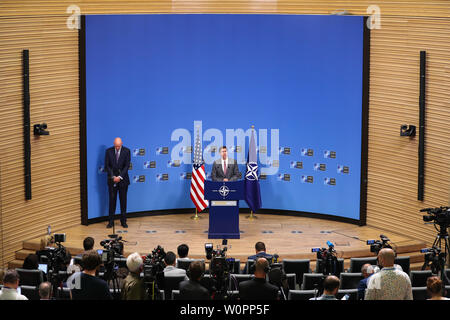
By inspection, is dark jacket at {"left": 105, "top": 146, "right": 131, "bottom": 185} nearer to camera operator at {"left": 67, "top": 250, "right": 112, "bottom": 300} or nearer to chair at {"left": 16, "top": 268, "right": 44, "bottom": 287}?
chair at {"left": 16, "top": 268, "right": 44, "bottom": 287}

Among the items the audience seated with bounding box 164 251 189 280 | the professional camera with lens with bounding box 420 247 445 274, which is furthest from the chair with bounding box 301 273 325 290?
the audience seated with bounding box 164 251 189 280

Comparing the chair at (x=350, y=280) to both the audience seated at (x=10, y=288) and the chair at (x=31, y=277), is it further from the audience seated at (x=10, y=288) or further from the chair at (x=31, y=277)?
the audience seated at (x=10, y=288)

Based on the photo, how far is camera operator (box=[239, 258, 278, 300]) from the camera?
5.61 meters

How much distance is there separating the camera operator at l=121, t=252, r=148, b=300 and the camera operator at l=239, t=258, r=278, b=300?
862mm

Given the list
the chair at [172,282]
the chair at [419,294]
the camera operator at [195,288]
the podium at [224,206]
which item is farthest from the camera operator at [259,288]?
the podium at [224,206]

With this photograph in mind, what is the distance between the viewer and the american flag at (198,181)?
1316cm

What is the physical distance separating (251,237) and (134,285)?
6.54 m

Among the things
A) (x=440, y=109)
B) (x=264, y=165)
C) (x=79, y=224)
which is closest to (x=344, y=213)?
(x=264, y=165)

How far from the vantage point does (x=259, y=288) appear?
564cm

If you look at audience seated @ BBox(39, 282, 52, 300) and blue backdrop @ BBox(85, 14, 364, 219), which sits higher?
blue backdrop @ BBox(85, 14, 364, 219)

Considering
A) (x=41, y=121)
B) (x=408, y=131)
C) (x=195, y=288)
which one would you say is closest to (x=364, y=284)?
(x=195, y=288)

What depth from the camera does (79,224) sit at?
41.8ft

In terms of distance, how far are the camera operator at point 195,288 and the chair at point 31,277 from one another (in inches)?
127
